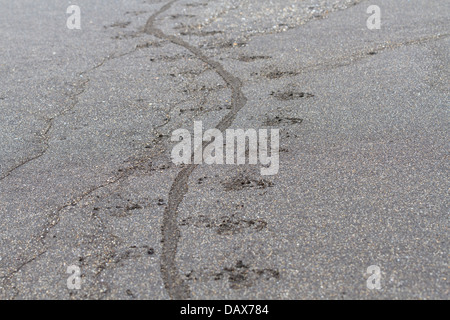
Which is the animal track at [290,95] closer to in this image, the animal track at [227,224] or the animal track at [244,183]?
the animal track at [244,183]

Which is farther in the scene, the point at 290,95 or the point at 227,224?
the point at 290,95

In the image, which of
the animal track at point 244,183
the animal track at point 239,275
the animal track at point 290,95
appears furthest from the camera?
the animal track at point 290,95

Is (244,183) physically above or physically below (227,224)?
above

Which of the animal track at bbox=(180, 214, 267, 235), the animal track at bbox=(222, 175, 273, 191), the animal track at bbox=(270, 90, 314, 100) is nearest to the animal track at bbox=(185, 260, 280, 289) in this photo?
the animal track at bbox=(180, 214, 267, 235)

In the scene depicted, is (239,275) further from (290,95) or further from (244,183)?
(290,95)

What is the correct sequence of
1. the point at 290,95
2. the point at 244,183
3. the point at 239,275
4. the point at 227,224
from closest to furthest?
the point at 239,275, the point at 227,224, the point at 244,183, the point at 290,95

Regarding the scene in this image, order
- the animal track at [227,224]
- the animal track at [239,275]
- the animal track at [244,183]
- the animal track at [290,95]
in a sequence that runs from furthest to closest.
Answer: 1. the animal track at [290,95]
2. the animal track at [244,183]
3. the animal track at [227,224]
4. the animal track at [239,275]

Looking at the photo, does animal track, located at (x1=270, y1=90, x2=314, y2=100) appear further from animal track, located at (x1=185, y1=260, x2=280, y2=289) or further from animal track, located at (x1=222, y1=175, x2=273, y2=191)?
animal track, located at (x1=185, y1=260, x2=280, y2=289)

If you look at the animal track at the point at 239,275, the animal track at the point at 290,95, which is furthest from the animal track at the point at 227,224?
the animal track at the point at 290,95

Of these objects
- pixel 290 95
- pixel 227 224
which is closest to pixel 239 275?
pixel 227 224

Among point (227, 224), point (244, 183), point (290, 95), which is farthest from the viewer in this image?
point (290, 95)

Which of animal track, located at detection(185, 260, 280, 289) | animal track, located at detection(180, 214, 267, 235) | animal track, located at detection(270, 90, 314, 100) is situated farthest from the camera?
animal track, located at detection(270, 90, 314, 100)

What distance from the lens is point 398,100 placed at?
4137mm
